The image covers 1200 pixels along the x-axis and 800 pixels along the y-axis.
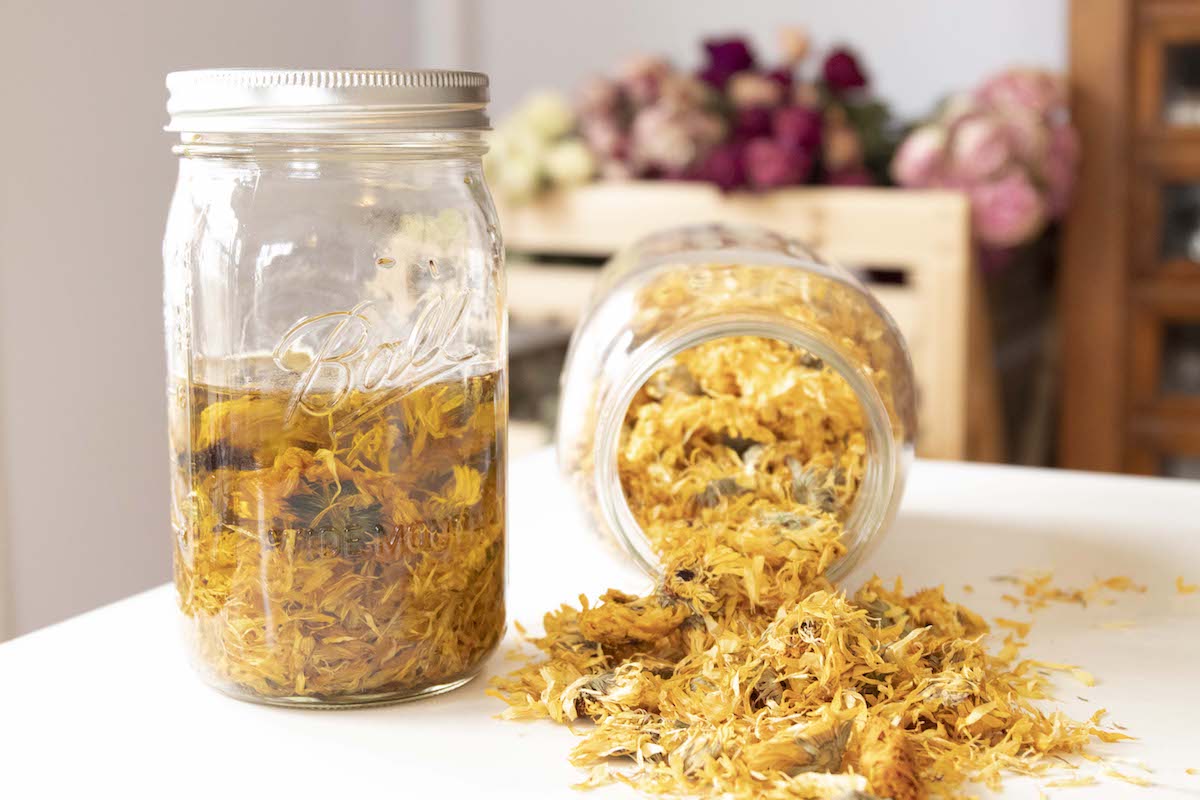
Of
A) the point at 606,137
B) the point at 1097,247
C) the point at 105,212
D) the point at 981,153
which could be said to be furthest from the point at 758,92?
the point at 105,212

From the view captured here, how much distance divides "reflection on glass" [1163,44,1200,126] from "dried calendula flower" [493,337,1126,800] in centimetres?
165

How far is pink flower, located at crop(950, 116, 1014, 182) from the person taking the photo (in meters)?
2.04

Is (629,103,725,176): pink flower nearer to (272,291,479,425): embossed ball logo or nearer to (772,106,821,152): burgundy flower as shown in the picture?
(772,106,821,152): burgundy flower

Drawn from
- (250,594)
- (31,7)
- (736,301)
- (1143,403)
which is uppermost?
(31,7)

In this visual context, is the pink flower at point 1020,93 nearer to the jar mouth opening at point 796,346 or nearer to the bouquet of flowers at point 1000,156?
the bouquet of flowers at point 1000,156

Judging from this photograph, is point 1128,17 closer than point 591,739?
No

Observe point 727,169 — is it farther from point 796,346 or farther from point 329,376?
point 329,376

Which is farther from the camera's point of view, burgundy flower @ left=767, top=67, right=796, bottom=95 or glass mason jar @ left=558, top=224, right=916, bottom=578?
burgundy flower @ left=767, top=67, right=796, bottom=95

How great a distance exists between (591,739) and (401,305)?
23 centimetres

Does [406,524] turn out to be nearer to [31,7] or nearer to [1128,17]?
[31,7]

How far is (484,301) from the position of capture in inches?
28.8

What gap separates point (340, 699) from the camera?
71 centimetres

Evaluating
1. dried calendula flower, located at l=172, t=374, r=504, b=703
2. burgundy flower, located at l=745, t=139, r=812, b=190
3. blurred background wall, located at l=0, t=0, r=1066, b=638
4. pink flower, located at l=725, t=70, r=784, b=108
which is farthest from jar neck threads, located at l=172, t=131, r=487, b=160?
pink flower, located at l=725, t=70, r=784, b=108

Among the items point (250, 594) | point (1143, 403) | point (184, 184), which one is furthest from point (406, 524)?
point (1143, 403)
